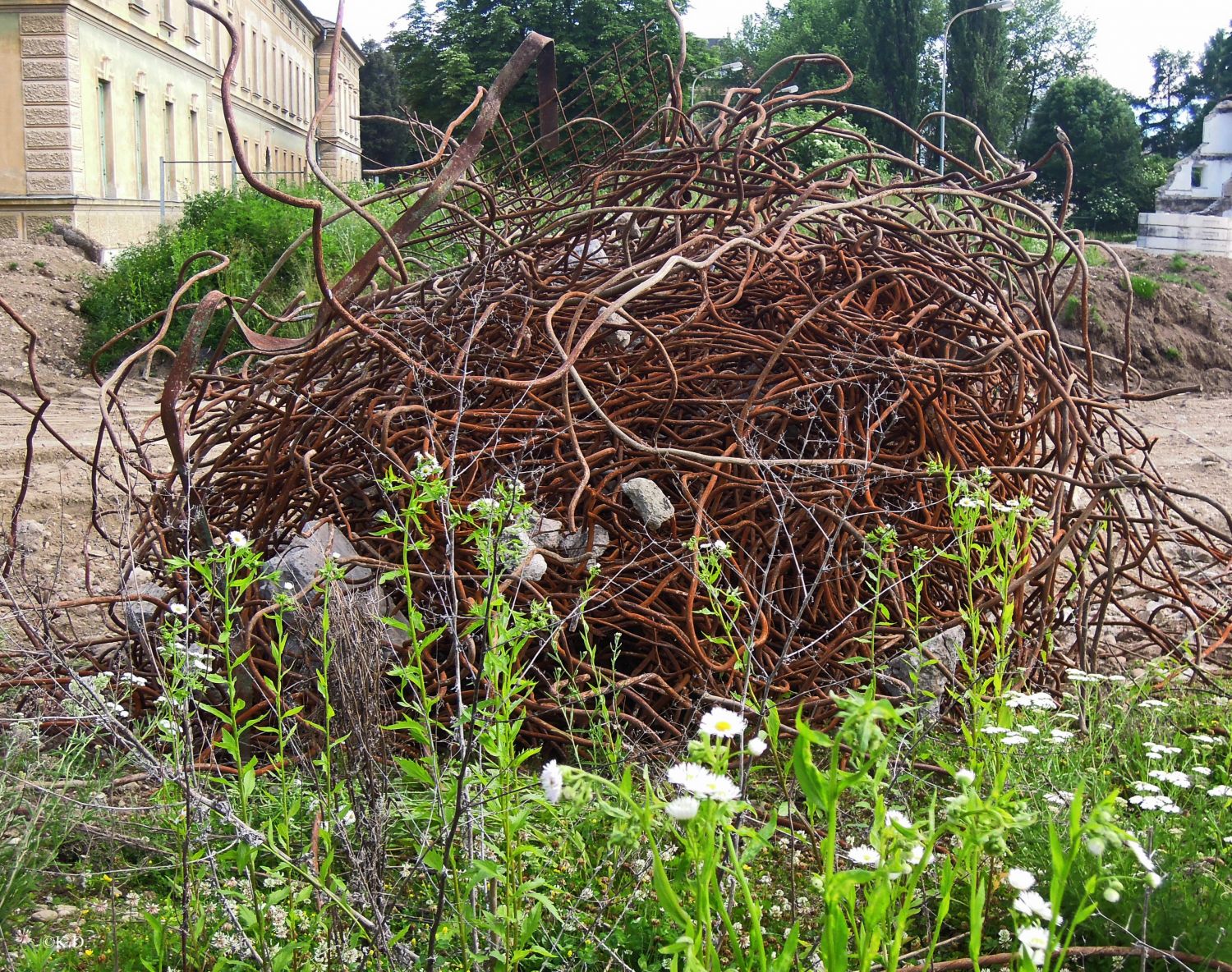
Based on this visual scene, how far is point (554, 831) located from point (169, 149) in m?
29.8

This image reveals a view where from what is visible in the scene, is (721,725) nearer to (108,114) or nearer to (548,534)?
(548,534)

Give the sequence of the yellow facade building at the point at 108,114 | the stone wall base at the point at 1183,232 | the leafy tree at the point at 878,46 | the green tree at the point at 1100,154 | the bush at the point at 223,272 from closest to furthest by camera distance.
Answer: the bush at the point at 223,272
the yellow facade building at the point at 108,114
the stone wall base at the point at 1183,232
the green tree at the point at 1100,154
the leafy tree at the point at 878,46

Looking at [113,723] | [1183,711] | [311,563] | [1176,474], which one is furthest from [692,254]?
[1176,474]

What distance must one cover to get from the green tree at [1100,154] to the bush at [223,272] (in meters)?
41.0

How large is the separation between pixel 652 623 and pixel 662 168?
1.83m

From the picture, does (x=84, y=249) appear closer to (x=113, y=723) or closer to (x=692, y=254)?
(x=692, y=254)

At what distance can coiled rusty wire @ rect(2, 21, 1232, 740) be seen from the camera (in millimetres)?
2920

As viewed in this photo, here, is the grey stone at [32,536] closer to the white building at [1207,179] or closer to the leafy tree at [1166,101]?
the white building at [1207,179]

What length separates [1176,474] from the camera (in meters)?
7.92

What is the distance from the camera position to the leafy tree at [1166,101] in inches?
2945

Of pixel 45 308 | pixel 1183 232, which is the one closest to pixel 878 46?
pixel 1183 232

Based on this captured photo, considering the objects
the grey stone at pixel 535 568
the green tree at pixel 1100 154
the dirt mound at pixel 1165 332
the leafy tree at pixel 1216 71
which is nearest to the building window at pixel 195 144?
the dirt mound at pixel 1165 332

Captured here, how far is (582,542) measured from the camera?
119 inches

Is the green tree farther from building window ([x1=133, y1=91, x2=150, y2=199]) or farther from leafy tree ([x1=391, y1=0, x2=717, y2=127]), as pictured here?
building window ([x1=133, y1=91, x2=150, y2=199])
